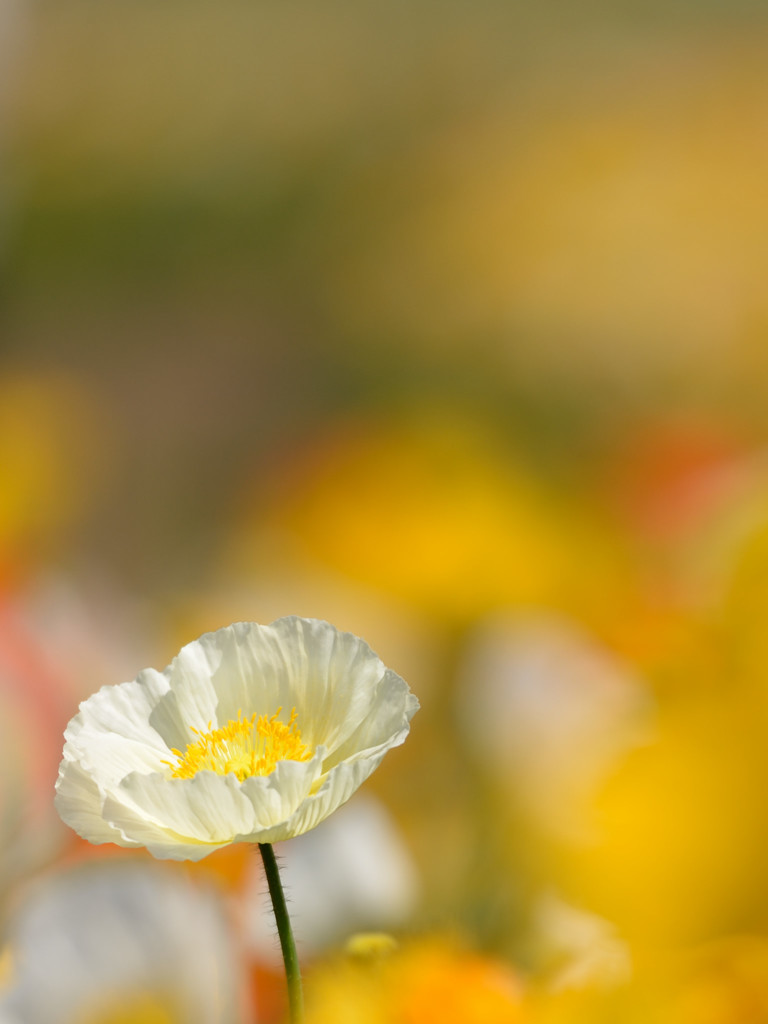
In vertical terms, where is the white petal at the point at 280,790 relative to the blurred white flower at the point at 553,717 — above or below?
below

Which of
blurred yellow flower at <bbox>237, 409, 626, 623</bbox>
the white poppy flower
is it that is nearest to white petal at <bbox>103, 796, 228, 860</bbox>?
the white poppy flower

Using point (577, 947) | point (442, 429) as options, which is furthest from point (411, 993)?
point (442, 429)

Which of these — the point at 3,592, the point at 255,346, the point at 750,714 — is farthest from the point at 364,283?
the point at 750,714

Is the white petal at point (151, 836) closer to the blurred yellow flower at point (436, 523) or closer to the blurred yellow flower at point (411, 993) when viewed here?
the blurred yellow flower at point (411, 993)

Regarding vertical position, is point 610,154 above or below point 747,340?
above

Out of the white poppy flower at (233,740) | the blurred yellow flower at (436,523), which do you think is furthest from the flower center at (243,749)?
the blurred yellow flower at (436,523)

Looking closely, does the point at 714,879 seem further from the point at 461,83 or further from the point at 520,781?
the point at 461,83

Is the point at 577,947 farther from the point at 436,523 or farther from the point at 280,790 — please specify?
the point at 436,523
